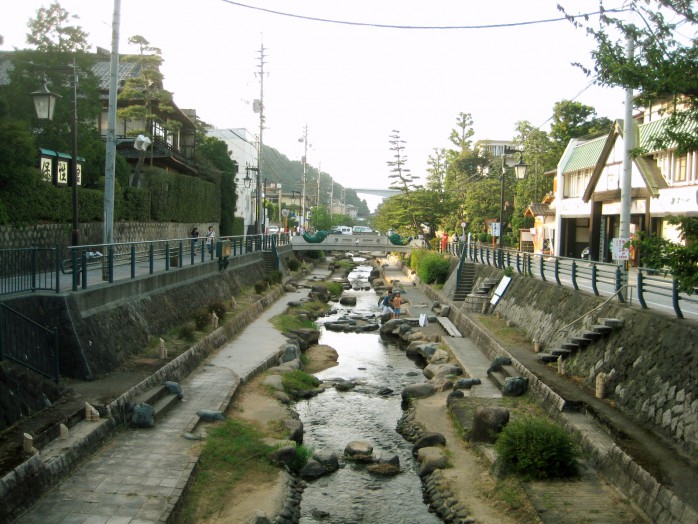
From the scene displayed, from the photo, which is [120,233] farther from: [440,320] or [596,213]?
[596,213]

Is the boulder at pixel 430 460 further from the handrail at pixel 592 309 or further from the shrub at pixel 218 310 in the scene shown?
the shrub at pixel 218 310

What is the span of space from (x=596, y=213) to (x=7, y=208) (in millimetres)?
27061

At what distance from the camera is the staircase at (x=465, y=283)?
32406mm

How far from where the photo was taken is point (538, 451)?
10.2 m

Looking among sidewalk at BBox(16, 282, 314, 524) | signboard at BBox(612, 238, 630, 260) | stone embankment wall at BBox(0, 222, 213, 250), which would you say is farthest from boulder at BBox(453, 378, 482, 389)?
stone embankment wall at BBox(0, 222, 213, 250)

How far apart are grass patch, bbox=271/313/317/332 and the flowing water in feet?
6.53

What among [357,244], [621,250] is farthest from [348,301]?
[621,250]

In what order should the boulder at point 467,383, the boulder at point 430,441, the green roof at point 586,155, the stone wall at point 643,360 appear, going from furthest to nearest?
the green roof at point 586,155, the boulder at point 467,383, the boulder at point 430,441, the stone wall at point 643,360

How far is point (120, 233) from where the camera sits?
97.2 ft

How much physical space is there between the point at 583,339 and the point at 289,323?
47.2 ft

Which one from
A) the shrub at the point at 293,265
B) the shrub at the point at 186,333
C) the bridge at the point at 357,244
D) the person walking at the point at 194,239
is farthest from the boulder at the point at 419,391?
the bridge at the point at 357,244

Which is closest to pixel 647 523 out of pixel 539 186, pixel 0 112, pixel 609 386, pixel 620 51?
pixel 609 386

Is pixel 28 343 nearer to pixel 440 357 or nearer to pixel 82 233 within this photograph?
pixel 440 357

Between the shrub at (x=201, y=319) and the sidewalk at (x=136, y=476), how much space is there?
493 cm
